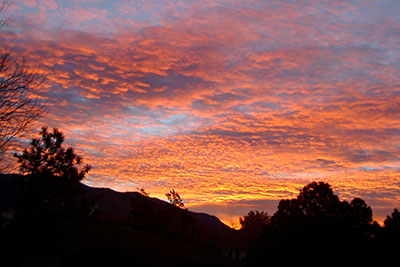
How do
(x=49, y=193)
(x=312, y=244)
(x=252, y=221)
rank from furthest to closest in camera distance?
(x=252, y=221) < (x=312, y=244) < (x=49, y=193)

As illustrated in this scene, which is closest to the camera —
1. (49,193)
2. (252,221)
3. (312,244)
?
(49,193)

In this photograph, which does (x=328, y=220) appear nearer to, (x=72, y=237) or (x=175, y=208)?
(x=72, y=237)

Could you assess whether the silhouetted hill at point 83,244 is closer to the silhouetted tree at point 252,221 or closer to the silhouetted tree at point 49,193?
the silhouetted tree at point 49,193

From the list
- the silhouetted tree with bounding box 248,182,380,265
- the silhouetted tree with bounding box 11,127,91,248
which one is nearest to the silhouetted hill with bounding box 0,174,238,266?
the silhouetted tree with bounding box 11,127,91,248

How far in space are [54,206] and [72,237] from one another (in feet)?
6.77

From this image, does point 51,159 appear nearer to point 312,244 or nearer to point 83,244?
point 83,244

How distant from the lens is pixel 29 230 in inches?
835

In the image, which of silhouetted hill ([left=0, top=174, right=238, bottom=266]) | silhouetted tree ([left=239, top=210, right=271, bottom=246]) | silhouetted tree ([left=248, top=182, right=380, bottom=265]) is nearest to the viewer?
silhouetted hill ([left=0, top=174, right=238, bottom=266])

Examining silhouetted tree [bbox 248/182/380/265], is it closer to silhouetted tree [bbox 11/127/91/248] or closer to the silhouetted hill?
the silhouetted hill

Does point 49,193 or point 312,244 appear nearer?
point 49,193

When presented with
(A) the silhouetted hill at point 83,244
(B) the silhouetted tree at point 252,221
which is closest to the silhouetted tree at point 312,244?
(A) the silhouetted hill at point 83,244

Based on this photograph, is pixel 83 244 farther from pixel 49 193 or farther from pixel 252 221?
pixel 252 221

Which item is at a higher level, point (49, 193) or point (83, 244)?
point (49, 193)

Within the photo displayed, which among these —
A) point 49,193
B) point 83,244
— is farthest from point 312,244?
point 49,193
